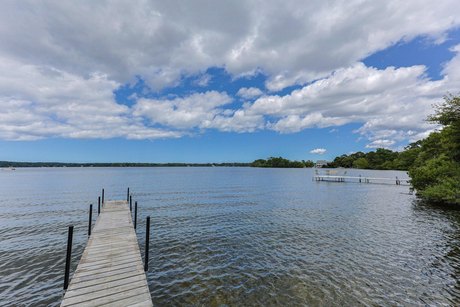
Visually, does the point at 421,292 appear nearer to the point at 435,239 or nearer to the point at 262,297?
the point at 262,297

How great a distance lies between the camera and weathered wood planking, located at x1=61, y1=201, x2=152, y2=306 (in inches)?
242

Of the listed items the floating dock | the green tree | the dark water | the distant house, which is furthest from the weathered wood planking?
the distant house

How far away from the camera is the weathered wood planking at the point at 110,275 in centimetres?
614

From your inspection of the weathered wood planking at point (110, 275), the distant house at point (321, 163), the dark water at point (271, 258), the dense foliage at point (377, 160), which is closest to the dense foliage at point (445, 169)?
the dark water at point (271, 258)

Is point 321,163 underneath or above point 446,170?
above

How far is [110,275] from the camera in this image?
745 cm

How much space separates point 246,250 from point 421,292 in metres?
7.17

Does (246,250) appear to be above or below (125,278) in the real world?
below

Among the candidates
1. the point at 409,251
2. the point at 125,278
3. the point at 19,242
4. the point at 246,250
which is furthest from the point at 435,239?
the point at 19,242

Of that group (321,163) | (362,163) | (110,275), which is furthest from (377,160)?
(110,275)

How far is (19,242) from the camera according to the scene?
43.3ft

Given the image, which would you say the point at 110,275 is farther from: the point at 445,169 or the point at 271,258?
the point at 445,169

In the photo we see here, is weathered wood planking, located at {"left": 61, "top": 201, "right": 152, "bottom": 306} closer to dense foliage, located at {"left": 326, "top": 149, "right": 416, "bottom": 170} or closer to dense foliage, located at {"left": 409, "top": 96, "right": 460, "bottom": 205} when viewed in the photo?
dense foliage, located at {"left": 409, "top": 96, "right": 460, "bottom": 205}

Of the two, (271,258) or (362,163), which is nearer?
(271,258)
